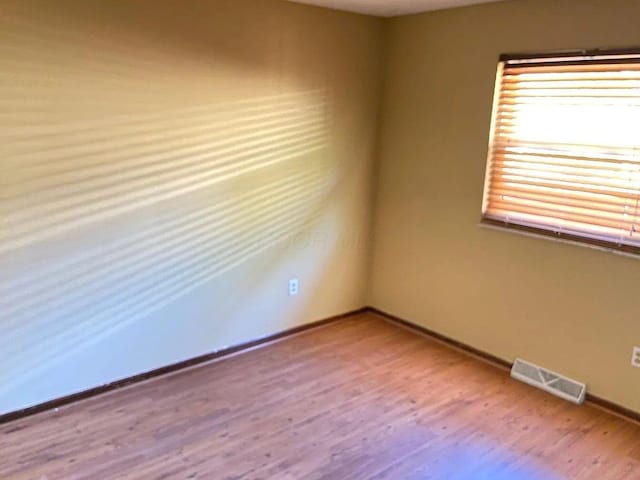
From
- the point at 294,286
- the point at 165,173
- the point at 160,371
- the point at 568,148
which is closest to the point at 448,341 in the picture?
the point at 294,286

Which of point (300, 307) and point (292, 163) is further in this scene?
point (300, 307)

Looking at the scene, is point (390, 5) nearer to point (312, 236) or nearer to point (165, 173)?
point (312, 236)

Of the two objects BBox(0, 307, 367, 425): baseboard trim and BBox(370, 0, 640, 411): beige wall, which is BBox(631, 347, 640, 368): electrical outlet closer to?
BBox(370, 0, 640, 411): beige wall

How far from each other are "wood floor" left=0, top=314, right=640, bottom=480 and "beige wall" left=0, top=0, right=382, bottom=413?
306 millimetres

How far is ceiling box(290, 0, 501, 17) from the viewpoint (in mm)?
3281

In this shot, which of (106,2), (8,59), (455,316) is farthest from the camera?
(455,316)

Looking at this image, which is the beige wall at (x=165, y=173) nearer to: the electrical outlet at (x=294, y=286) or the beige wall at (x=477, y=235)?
the electrical outlet at (x=294, y=286)

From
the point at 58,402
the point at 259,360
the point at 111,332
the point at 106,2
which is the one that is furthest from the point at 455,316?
the point at 106,2

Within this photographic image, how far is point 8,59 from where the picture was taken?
2402 millimetres

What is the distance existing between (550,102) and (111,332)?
2672 mm

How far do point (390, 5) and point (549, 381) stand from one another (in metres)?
2.41

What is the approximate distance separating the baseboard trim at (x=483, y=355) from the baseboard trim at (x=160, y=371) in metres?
0.33

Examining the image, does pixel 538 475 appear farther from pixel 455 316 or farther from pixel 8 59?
pixel 8 59

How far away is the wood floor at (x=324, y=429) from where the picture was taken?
2.43 metres
